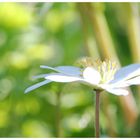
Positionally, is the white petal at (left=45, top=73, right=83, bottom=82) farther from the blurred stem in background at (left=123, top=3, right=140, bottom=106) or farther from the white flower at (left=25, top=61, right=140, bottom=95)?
the blurred stem in background at (left=123, top=3, right=140, bottom=106)

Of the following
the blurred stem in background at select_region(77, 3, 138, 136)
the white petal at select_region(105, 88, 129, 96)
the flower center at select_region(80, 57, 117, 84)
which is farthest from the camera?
the blurred stem in background at select_region(77, 3, 138, 136)

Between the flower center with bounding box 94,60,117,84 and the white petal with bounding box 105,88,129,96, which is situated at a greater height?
the flower center with bounding box 94,60,117,84

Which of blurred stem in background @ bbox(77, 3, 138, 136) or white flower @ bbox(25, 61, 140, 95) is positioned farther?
blurred stem in background @ bbox(77, 3, 138, 136)

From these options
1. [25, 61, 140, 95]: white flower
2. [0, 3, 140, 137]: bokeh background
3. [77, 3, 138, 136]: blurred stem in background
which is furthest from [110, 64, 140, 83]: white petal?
[77, 3, 138, 136]: blurred stem in background

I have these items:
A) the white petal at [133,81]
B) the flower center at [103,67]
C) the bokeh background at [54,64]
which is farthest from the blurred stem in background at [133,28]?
the white petal at [133,81]

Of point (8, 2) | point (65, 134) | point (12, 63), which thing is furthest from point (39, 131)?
point (8, 2)

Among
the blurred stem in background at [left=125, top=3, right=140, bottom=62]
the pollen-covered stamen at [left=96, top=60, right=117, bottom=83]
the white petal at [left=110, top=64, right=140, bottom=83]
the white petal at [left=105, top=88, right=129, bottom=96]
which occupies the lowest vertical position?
the white petal at [left=105, top=88, right=129, bottom=96]

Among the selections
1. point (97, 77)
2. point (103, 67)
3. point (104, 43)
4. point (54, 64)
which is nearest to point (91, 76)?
point (97, 77)

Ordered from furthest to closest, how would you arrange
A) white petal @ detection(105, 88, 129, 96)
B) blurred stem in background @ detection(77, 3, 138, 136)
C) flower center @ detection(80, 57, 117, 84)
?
blurred stem in background @ detection(77, 3, 138, 136) → flower center @ detection(80, 57, 117, 84) → white petal @ detection(105, 88, 129, 96)

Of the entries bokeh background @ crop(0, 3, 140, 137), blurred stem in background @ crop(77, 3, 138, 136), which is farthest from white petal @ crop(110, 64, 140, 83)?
blurred stem in background @ crop(77, 3, 138, 136)
